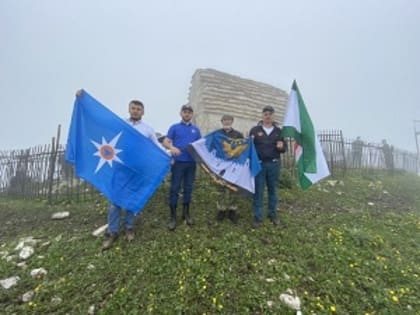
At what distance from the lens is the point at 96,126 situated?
4309mm

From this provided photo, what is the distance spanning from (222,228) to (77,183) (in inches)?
187

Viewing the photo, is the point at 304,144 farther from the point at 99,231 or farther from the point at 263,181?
the point at 99,231

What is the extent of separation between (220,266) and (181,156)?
1.83m

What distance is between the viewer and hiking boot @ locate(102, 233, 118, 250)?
3.99 meters

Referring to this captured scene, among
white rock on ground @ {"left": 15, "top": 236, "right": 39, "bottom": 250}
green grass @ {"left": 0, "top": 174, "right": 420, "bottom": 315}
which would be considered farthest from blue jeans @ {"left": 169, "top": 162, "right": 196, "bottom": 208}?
white rock on ground @ {"left": 15, "top": 236, "right": 39, "bottom": 250}

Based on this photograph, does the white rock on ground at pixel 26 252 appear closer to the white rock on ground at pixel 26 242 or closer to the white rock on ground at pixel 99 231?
the white rock on ground at pixel 26 242

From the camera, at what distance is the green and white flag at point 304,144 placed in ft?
16.3

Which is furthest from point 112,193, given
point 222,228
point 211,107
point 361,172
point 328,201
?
Result: point 361,172

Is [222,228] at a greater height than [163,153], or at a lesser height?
lesser

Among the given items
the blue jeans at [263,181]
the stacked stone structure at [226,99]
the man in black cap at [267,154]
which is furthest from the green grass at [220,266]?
the stacked stone structure at [226,99]

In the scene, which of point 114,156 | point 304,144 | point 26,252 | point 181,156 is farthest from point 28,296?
point 304,144

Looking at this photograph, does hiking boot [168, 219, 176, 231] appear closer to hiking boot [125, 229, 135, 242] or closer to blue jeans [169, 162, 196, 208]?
blue jeans [169, 162, 196, 208]

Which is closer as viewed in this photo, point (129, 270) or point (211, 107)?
point (129, 270)

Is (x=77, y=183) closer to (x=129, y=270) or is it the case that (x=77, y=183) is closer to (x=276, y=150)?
(x=129, y=270)
